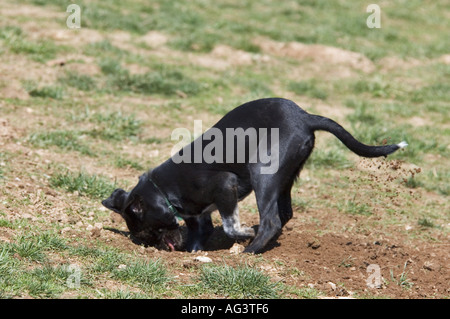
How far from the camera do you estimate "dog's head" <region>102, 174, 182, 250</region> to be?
19.2 ft

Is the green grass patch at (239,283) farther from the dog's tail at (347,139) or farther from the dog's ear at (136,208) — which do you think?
the dog's tail at (347,139)

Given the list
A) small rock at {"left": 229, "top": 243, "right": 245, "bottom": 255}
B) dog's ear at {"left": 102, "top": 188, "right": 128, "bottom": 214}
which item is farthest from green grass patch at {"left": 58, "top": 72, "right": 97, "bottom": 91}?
small rock at {"left": 229, "top": 243, "right": 245, "bottom": 255}

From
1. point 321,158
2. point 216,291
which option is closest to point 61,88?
point 321,158

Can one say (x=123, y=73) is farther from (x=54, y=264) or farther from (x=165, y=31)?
(x=54, y=264)

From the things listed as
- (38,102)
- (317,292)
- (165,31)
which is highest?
(165,31)

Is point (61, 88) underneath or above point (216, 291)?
above

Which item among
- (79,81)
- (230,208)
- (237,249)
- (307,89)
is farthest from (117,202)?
(307,89)

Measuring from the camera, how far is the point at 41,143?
7492mm

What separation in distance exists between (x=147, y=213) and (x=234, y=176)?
863mm

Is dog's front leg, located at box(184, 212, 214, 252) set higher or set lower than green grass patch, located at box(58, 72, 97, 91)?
lower

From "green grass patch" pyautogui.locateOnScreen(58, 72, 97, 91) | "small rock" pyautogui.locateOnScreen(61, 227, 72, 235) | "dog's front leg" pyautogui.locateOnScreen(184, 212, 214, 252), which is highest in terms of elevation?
"green grass patch" pyautogui.locateOnScreen(58, 72, 97, 91)

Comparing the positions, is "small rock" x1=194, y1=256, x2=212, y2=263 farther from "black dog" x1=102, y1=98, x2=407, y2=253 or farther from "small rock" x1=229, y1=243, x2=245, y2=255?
"black dog" x1=102, y1=98, x2=407, y2=253

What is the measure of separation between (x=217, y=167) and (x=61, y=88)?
4.11 m

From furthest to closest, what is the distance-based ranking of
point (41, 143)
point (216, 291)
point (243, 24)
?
1. point (243, 24)
2. point (41, 143)
3. point (216, 291)
